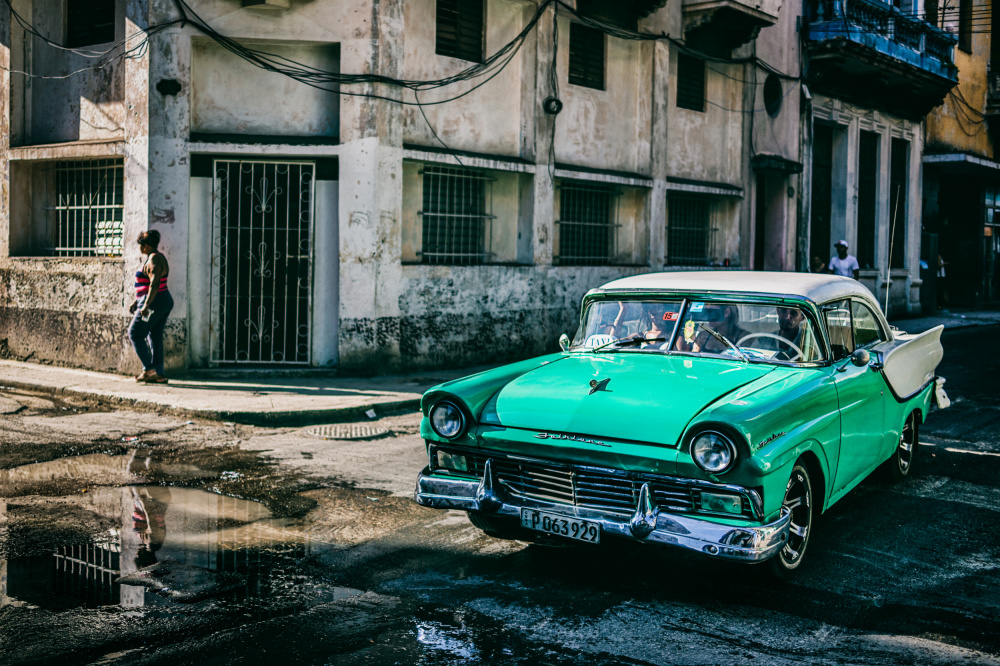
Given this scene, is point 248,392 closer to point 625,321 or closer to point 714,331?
point 625,321

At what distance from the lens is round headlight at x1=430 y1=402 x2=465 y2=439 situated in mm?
4844

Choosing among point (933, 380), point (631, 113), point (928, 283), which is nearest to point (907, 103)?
point (928, 283)

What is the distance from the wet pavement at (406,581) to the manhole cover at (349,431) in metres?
1.38

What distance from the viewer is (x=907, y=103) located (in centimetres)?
2405

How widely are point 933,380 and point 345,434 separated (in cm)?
505

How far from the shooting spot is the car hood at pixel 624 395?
4.40 meters

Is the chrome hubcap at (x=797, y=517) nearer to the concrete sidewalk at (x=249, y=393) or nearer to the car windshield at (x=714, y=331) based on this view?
the car windshield at (x=714, y=331)

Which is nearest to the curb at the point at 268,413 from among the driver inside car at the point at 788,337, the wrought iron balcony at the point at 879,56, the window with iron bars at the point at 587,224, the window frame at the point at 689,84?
the driver inside car at the point at 788,337

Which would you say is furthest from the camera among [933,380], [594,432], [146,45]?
[146,45]

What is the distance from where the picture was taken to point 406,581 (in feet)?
14.9

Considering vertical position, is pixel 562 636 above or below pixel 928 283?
below

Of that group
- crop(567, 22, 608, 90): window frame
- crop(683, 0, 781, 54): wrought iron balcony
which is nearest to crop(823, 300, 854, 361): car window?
crop(567, 22, 608, 90): window frame

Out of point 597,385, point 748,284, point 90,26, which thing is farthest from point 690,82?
point 597,385

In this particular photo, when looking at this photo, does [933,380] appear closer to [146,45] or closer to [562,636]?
[562,636]
